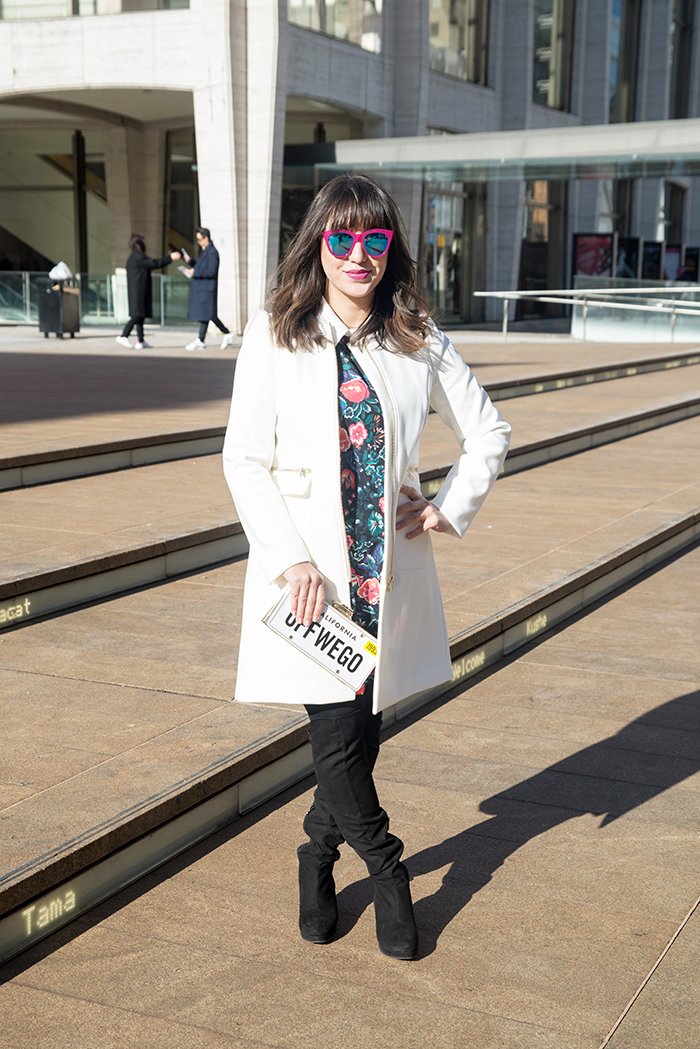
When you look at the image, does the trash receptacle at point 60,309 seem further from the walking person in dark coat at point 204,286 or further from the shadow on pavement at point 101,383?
the shadow on pavement at point 101,383

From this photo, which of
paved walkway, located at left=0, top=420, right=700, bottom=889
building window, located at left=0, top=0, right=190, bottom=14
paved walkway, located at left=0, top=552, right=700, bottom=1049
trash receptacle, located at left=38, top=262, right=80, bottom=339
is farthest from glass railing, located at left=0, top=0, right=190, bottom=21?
paved walkway, located at left=0, top=552, right=700, bottom=1049

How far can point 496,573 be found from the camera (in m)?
6.71

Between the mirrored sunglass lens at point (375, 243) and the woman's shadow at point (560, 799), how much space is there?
1.62 metres

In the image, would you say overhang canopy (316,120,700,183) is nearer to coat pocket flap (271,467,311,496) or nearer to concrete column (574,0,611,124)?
concrete column (574,0,611,124)

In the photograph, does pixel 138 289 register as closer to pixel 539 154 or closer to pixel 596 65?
pixel 539 154

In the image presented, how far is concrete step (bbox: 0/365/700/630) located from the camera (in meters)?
5.80

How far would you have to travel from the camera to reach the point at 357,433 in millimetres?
3006

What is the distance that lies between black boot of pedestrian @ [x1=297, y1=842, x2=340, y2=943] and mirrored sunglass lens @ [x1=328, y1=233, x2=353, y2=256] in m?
1.38

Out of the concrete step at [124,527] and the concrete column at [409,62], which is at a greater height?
the concrete column at [409,62]

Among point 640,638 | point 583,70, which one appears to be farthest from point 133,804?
point 583,70

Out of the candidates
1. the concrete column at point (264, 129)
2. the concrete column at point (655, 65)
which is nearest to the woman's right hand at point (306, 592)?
the concrete column at point (264, 129)

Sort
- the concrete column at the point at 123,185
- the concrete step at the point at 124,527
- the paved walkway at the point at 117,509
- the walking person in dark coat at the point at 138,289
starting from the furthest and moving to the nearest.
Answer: the concrete column at the point at 123,185
the walking person in dark coat at the point at 138,289
the paved walkway at the point at 117,509
the concrete step at the point at 124,527

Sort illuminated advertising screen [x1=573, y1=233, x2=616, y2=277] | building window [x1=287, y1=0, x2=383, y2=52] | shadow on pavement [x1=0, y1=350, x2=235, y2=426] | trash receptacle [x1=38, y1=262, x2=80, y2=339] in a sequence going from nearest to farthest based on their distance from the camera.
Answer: shadow on pavement [x1=0, y1=350, x2=235, y2=426]
trash receptacle [x1=38, y1=262, x2=80, y2=339]
building window [x1=287, y1=0, x2=383, y2=52]
illuminated advertising screen [x1=573, y1=233, x2=616, y2=277]

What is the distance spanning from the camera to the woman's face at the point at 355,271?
9.86ft
